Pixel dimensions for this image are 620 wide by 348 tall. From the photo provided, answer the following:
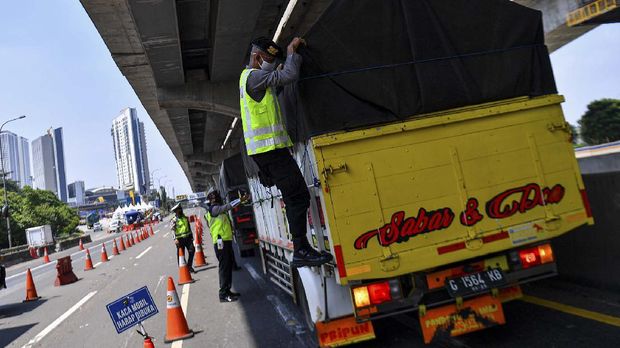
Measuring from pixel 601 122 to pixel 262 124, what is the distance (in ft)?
209

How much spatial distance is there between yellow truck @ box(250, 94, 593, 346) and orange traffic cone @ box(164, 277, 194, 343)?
293cm

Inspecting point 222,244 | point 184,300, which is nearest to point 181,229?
point 184,300

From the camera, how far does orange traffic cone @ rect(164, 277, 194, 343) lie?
6.69 m

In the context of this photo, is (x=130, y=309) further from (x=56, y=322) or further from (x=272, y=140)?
(x=56, y=322)

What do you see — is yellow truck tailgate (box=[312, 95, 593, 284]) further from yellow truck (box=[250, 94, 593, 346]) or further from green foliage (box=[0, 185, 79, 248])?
green foliage (box=[0, 185, 79, 248])

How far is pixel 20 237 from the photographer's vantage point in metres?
53.8

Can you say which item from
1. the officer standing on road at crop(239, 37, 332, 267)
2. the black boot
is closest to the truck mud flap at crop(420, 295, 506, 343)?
the black boot

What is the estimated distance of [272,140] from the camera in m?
4.50

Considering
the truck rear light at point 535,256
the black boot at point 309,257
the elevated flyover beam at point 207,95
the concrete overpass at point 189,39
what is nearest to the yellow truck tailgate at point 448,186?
the truck rear light at point 535,256

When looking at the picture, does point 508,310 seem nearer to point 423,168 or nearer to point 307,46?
point 423,168

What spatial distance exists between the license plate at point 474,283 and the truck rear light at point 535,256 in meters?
0.24

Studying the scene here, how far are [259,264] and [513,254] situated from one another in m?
9.73

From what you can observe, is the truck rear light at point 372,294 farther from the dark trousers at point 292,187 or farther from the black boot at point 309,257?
the dark trousers at point 292,187

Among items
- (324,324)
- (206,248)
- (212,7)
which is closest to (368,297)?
(324,324)
